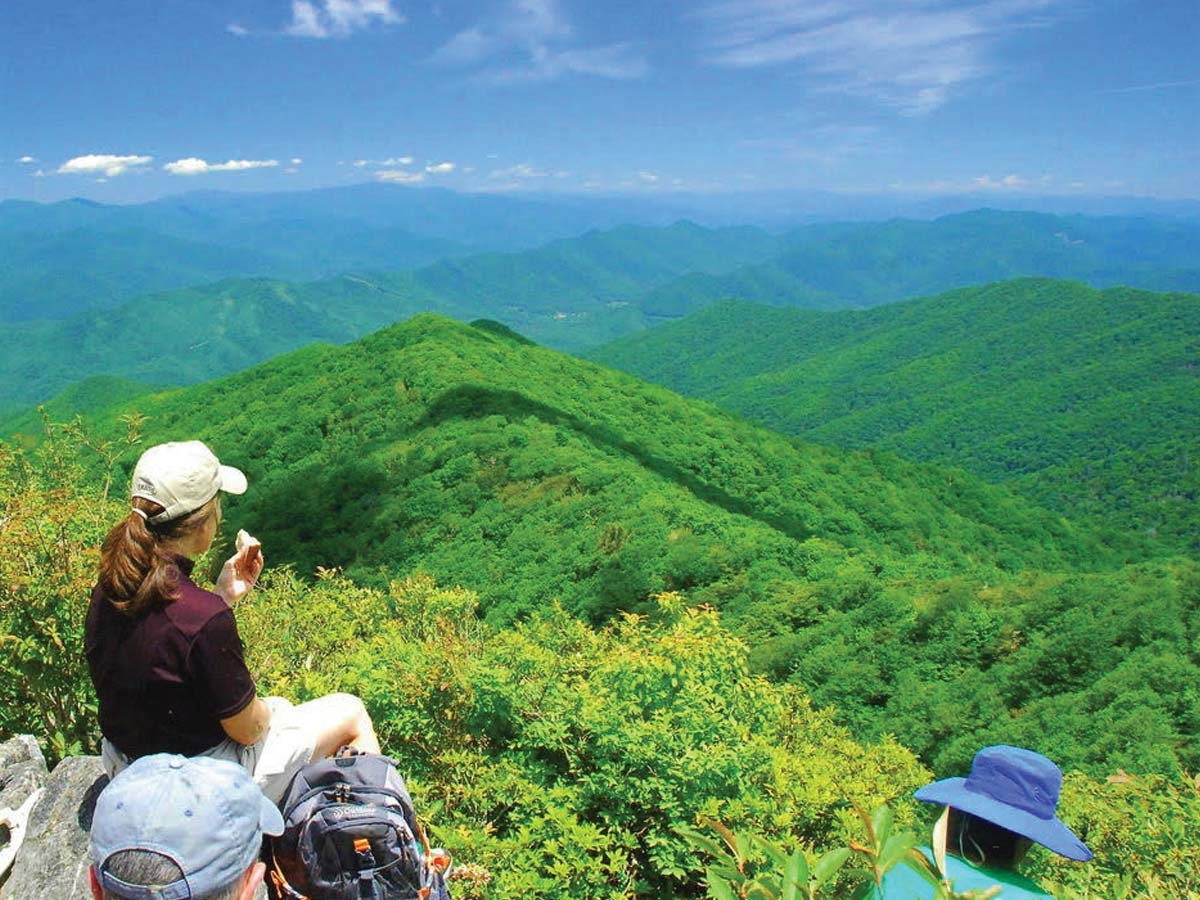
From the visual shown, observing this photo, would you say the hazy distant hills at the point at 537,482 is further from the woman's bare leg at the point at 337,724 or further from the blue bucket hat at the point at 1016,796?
the blue bucket hat at the point at 1016,796

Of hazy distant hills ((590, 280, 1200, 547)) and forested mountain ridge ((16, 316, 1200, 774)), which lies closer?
forested mountain ridge ((16, 316, 1200, 774))

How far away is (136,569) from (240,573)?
0.93 m

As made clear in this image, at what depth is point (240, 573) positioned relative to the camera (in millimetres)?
4074

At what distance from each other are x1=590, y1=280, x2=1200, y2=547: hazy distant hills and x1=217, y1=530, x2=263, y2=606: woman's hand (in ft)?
305

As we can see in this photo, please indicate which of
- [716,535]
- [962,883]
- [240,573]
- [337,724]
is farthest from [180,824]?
[716,535]

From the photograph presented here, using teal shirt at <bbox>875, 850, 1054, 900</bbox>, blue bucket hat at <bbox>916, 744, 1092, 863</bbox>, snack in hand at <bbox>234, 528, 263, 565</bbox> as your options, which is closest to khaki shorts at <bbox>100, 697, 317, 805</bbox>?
snack in hand at <bbox>234, 528, 263, 565</bbox>

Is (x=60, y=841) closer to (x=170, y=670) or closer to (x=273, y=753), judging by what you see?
(x=273, y=753)

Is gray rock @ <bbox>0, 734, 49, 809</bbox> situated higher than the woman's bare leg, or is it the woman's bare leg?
the woman's bare leg

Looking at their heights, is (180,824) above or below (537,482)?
above

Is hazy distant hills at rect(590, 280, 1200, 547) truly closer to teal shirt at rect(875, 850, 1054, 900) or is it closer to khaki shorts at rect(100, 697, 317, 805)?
teal shirt at rect(875, 850, 1054, 900)

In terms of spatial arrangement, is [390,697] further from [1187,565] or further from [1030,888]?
[1187,565]

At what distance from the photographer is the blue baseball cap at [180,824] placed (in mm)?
2174

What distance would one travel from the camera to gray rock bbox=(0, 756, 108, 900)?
153 inches

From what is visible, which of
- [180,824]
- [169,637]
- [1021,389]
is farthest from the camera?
[1021,389]
